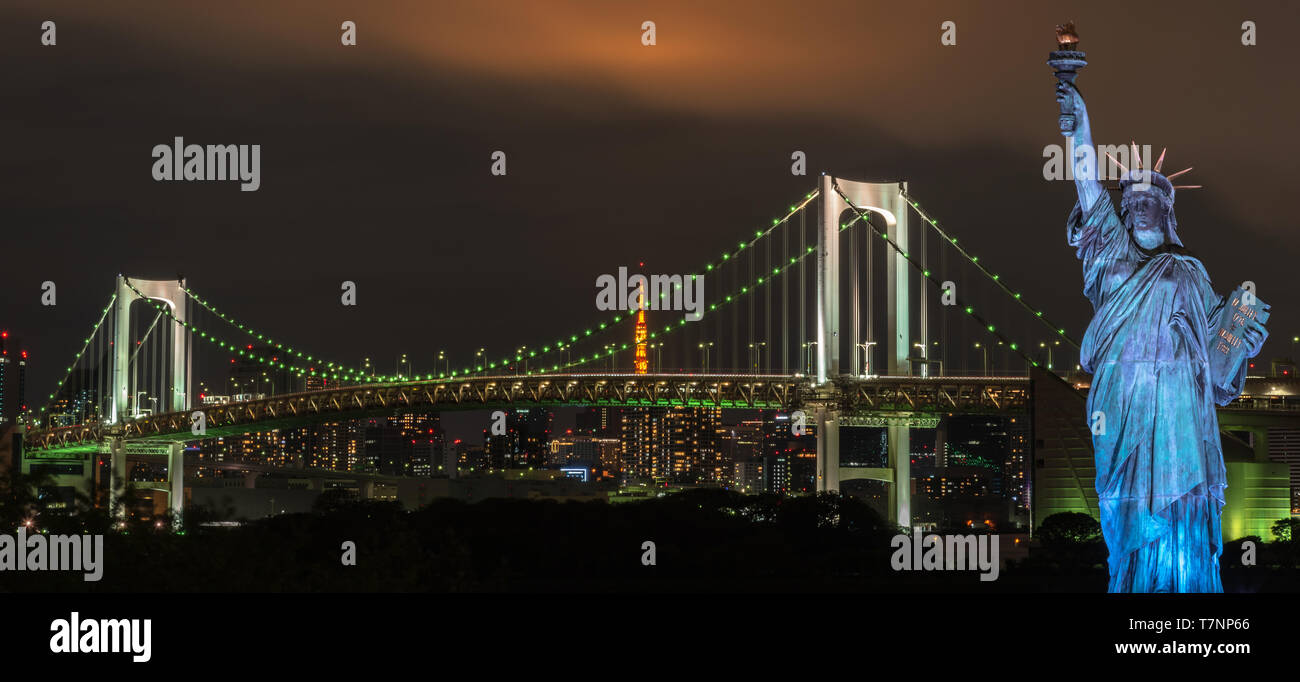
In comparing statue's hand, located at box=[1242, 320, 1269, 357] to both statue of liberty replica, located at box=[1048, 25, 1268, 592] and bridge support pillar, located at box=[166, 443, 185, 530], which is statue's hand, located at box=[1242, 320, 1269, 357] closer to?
statue of liberty replica, located at box=[1048, 25, 1268, 592]
